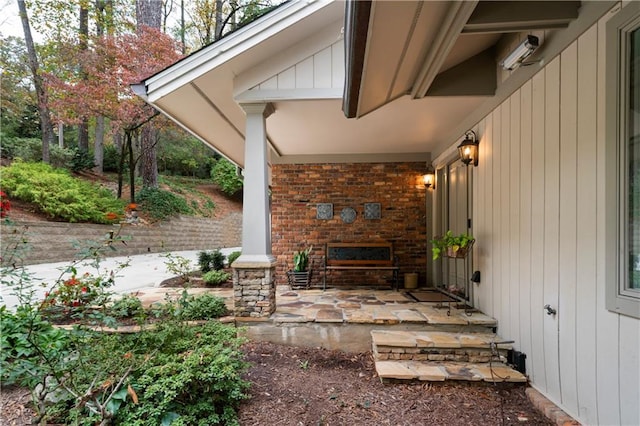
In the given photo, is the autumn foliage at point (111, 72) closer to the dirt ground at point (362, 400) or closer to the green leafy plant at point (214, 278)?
the green leafy plant at point (214, 278)

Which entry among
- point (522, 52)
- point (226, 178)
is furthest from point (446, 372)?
point (226, 178)

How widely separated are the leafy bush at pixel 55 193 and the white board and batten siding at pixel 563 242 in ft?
26.6

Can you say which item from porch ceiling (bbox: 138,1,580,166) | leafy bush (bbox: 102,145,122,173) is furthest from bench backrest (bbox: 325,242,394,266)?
leafy bush (bbox: 102,145,122,173)

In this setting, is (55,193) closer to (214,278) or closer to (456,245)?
(214,278)

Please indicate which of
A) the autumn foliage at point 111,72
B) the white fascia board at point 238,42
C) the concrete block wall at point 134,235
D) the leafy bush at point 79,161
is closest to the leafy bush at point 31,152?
the leafy bush at point 79,161

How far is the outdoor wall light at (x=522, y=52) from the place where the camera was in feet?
7.73

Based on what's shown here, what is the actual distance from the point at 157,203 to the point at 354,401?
35.3ft

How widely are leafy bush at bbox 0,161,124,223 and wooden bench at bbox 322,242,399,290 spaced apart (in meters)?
5.56

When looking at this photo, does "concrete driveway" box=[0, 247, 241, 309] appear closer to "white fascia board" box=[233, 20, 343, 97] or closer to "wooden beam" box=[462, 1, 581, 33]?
"white fascia board" box=[233, 20, 343, 97]

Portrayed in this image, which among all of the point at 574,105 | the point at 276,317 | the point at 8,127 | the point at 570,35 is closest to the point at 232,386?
the point at 276,317

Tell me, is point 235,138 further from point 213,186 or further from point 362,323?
point 213,186

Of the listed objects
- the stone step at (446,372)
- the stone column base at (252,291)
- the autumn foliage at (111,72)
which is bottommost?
the stone step at (446,372)

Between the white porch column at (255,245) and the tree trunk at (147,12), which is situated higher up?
the tree trunk at (147,12)

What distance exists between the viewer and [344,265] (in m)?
5.45
